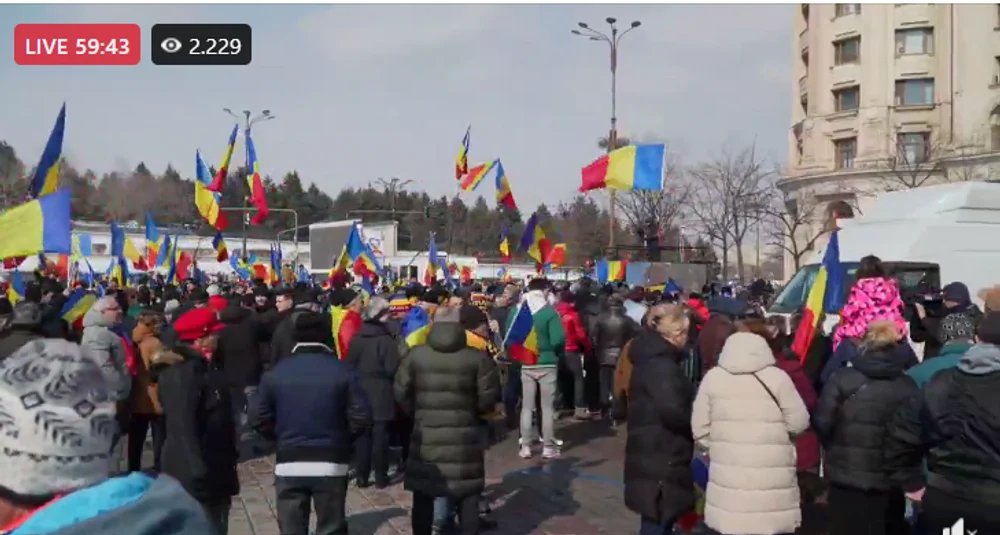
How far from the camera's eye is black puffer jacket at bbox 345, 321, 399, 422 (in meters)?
9.22

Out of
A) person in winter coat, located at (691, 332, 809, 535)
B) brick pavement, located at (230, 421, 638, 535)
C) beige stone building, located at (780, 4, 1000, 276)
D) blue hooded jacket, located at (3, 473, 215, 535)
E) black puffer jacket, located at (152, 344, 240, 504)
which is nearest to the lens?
blue hooded jacket, located at (3, 473, 215, 535)

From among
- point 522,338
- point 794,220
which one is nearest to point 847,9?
point 794,220

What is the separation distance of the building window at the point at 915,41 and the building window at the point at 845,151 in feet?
15.6

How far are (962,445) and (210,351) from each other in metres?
4.66

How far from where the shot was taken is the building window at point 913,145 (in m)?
46.2

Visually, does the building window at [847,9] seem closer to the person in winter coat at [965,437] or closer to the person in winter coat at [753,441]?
the person in winter coat at [753,441]

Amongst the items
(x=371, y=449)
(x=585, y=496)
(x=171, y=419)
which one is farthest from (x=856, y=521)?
(x=371, y=449)

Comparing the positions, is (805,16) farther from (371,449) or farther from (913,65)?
(371,449)

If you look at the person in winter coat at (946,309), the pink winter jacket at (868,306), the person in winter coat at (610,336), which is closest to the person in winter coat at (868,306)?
the pink winter jacket at (868,306)

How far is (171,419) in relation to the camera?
5754mm

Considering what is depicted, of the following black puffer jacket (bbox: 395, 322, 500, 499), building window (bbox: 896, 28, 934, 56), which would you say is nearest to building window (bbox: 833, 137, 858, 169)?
building window (bbox: 896, 28, 934, 56)

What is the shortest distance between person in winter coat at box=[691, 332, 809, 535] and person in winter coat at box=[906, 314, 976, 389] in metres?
0.92

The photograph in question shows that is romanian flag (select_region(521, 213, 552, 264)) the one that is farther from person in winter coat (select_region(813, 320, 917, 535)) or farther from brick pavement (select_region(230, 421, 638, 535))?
person in winter coat (select_region(813, 320, 917, 535))

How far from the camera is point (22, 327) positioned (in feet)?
24.3
